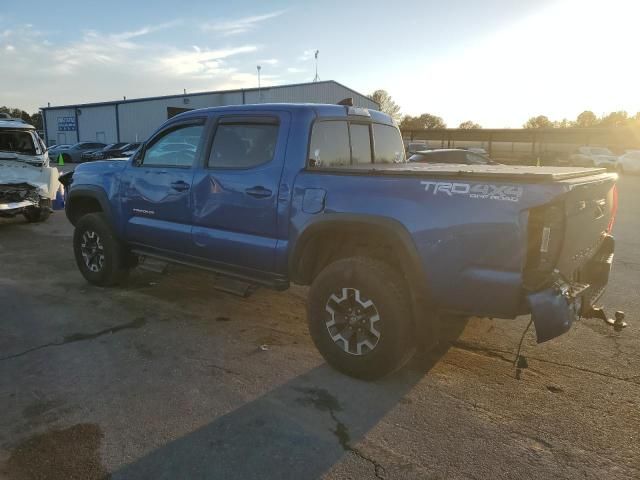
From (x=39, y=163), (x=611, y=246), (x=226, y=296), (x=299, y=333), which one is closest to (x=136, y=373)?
(x=299, y=333)

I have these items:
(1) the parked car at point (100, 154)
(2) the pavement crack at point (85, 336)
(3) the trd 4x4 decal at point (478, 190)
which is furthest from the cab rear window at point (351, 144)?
(1) the parked car at point (100, 154)

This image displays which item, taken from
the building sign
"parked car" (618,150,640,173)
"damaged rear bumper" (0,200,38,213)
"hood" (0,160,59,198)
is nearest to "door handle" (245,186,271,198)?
"damaged rear bumper" (0,200,38,213)

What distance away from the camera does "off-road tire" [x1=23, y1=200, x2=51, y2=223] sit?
10070 millimetres

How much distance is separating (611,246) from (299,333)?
2.81 metres

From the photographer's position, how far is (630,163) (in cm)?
2791

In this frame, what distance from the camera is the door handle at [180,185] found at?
15.2ft

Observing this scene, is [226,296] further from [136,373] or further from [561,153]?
[561,153]

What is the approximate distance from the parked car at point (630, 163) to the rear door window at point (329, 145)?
95.9ft

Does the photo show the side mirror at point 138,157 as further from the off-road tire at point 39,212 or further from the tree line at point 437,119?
the tree line at point 437,119

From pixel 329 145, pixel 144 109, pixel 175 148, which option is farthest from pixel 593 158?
pixel 144 109

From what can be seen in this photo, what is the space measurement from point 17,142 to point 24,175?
98cm

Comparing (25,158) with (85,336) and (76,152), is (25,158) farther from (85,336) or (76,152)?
(76,152)

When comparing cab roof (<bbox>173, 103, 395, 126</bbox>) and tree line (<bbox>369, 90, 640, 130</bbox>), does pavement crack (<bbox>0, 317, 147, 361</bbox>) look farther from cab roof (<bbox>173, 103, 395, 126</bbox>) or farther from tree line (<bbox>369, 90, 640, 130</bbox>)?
tree line (<bbox>369, 90, 640, 130</bbox>)

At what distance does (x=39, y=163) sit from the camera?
9.92 meters
